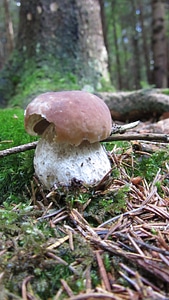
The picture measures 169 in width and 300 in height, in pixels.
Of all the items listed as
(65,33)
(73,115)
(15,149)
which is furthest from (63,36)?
(73,115)

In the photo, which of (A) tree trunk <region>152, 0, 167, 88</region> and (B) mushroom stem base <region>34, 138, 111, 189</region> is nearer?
(B) mushroom stem base <region>34, 138, 111, 189</region>

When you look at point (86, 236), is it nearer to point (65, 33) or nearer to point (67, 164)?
point (67, 164)

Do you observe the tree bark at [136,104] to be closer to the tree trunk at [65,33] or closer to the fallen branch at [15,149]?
the tree trunk at [65,33]

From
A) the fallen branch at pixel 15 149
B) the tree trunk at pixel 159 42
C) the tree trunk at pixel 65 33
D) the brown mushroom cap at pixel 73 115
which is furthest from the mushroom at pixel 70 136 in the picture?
the tree trunk at pixel 159 42

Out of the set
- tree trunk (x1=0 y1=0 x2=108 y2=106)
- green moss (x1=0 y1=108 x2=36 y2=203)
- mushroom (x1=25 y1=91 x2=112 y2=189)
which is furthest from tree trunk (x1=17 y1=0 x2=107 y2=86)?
mushroom (x1=25 y1=91 x2=112 y2=189)

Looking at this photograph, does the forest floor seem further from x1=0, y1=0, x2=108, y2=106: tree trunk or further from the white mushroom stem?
x1=0, y1=0, x2=108, y2=106: tree trunk
